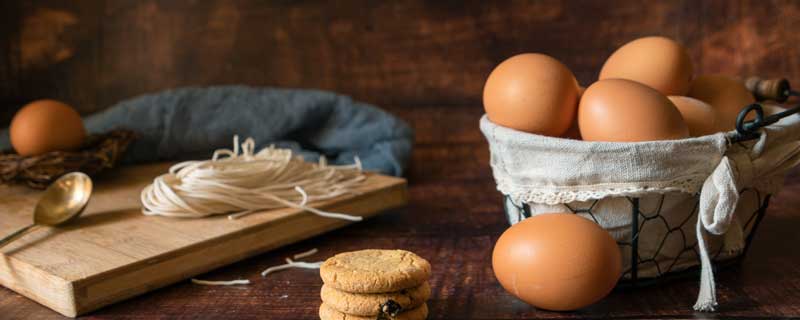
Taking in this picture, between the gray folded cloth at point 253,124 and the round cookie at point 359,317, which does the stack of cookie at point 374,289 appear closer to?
the round cookie at point 359,317

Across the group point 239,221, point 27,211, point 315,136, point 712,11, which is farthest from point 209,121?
point 712,11

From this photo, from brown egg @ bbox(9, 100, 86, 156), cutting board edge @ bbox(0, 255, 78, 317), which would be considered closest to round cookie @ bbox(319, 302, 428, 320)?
cutting board edge @ bbox(0, 255, 78, 317)

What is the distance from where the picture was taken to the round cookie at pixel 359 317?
0.85 meters

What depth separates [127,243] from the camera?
1104 millimetres

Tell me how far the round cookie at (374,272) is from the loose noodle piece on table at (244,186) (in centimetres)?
36

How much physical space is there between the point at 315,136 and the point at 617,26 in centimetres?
79

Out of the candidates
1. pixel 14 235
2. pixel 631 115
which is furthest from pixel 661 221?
pixel 14 235

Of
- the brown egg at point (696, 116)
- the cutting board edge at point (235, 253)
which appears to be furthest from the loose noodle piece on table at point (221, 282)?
the brown egg at point (696, 116)

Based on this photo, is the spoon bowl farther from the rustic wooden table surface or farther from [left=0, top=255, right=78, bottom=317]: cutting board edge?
the rustic wooden table surface

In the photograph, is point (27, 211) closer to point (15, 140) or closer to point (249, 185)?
point (15, 140)

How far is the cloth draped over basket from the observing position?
91 cm

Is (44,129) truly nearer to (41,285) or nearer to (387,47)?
(41,285)

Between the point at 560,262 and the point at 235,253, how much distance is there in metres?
0.50

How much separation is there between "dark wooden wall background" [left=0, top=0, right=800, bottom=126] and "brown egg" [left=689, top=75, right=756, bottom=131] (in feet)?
2.87
